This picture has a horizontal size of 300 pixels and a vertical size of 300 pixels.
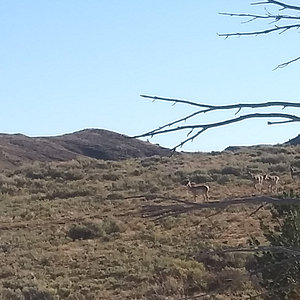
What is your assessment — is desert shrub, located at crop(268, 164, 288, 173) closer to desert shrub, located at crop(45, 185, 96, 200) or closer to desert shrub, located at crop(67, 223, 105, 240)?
desert shrub, located at crop(45, 185, 96, 200)

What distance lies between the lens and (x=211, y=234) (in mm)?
18688

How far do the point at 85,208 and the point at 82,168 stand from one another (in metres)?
17.1

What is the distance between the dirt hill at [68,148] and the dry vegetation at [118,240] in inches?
981

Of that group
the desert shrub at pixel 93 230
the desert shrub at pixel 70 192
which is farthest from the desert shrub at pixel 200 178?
the desert shrub at pixel 93 230

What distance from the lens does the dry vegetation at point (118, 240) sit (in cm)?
1338

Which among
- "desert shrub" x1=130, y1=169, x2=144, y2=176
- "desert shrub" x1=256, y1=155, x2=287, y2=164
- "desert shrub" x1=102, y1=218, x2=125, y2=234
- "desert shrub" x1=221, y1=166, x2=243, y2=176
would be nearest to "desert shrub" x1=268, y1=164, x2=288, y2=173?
"desert shrub" x1=221, y1=166, x2=243, y2=176

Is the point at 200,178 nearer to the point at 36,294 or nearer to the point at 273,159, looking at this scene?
the point at 273,159

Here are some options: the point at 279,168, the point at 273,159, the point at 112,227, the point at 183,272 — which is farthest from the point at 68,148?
the point at 183,272

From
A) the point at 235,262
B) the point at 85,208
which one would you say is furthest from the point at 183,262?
the point at 85,208

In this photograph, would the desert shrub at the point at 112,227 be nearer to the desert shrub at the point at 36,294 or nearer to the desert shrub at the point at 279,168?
the desert shrub at the point at 36,294

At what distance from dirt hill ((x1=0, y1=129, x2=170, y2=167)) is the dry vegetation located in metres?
24.9

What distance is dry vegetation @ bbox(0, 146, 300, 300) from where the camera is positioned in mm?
13383

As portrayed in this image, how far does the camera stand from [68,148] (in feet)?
221

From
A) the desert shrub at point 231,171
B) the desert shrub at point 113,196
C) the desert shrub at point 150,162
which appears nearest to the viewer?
the desert shrub at point 113,196
